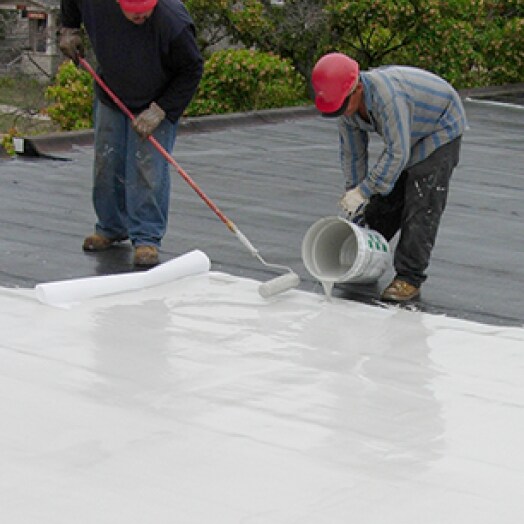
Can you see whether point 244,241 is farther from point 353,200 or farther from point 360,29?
point 360,29

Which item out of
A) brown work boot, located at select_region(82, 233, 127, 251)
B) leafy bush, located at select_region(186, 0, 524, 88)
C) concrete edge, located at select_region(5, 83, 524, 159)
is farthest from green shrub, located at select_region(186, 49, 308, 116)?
brown work boot, located at select_region(82, 233, 127, 251)

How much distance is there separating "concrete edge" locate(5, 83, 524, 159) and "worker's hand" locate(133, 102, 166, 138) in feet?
7.46

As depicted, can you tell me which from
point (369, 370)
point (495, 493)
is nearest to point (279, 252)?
point (369, 370)

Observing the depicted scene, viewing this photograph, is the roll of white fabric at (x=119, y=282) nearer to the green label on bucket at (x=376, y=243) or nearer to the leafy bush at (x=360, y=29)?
the green label on bucket at (x=376, y=243)

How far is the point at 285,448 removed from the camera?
2.93 metres

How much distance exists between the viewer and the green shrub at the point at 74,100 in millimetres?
8570

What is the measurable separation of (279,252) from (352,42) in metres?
5.69

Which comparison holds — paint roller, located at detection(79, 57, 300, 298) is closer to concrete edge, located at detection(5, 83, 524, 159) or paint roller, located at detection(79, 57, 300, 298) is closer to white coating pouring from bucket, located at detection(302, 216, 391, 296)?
white coating pouring from bucket, located at detection(302, 216, 391, 296)

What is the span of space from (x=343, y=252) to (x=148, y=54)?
3.58 ft

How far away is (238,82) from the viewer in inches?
352

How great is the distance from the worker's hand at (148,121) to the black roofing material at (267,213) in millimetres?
540

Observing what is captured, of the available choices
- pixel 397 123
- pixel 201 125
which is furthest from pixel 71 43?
pixel 201 125

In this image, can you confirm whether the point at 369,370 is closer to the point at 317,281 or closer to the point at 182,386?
the point at 182,386

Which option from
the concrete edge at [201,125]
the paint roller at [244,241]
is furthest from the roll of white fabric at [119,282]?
the concrete edge at [201,125]
